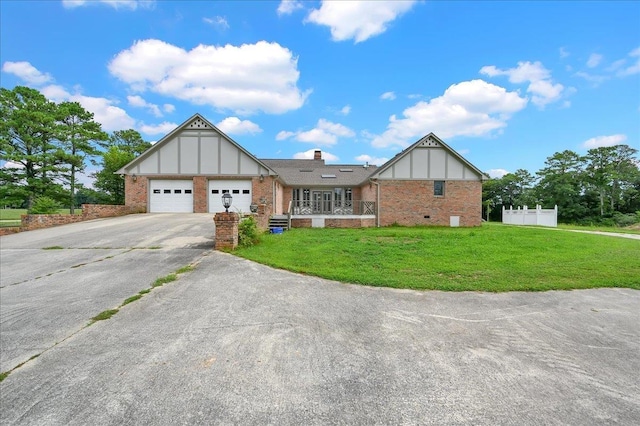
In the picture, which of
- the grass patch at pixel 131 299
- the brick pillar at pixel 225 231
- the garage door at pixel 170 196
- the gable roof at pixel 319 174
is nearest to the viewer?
the grass patch at pixel 131 299

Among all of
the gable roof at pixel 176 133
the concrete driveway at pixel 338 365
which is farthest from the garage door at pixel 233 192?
the concrete driveway at pixel 338 365

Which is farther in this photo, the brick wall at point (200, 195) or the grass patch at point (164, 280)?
the brick wall at point (200, 195)

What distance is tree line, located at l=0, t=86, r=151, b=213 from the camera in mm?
22344

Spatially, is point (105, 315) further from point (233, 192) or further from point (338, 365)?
point (233, 192)

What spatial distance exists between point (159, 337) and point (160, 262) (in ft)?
13.8

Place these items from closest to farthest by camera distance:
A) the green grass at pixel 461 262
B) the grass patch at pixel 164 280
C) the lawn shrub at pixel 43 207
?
the grass patch at pixel 164 280 → the green grass at pixel 461 262 → the lawn shrub at pixel 43 207

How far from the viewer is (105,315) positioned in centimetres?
419

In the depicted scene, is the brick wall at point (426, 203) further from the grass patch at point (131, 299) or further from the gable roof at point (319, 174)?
the grass patch at point (131, 299)

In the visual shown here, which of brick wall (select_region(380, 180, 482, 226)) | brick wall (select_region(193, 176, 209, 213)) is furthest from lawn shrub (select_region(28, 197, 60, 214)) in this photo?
brick wall (select_region(380, 180, 482, 226))

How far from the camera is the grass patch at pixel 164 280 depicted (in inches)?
220

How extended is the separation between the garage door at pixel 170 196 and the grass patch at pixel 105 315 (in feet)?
52.1

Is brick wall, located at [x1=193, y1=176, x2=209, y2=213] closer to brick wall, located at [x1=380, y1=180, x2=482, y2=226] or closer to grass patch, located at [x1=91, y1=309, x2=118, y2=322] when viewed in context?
brick wall, located at [x1=380, y1=180, x2=482, y2=226]

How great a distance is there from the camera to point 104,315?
4.19 m

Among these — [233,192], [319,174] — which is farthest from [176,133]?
[319,174]
